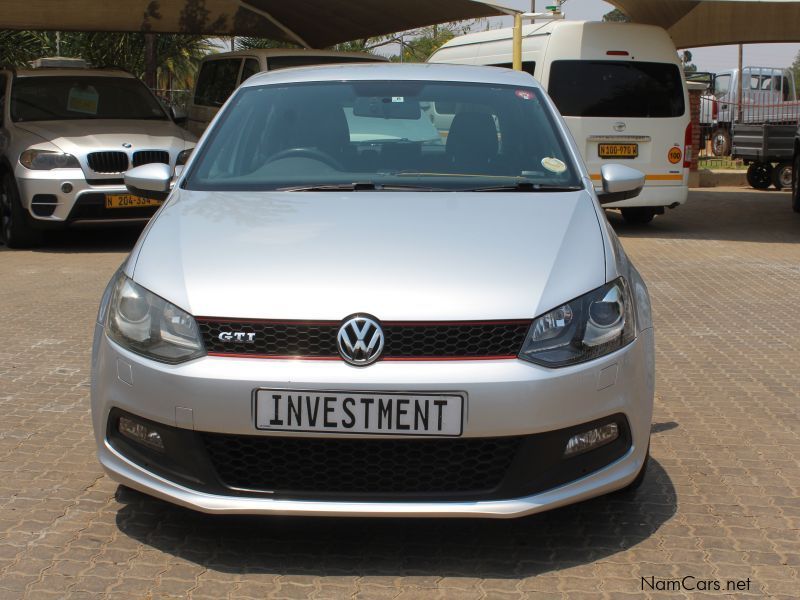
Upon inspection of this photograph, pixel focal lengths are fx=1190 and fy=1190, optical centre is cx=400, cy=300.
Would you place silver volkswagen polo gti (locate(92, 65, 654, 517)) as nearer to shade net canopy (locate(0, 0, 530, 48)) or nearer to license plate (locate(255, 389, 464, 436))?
license plate (locate(255, 389, 464, 436))

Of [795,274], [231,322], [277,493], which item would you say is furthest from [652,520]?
[795,274]

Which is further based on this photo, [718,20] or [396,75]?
[718,20]

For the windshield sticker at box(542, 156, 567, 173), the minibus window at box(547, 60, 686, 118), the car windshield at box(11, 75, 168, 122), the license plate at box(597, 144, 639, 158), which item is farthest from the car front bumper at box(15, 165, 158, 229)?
the windshield sticker at box(542, 156, 567, 173)

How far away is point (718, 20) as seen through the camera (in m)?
18.3

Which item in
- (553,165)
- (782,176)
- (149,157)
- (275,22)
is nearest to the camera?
(553,165)

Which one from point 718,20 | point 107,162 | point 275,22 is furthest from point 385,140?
point 718,20

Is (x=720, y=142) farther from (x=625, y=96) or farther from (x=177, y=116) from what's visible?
(x=177, y=116)

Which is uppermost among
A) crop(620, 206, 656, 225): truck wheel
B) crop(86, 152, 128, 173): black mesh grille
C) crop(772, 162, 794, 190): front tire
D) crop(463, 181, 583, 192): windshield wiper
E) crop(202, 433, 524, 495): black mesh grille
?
crop(463, 181, 583, 192): windshield wiper

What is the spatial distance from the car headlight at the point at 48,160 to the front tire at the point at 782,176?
49.2 feet

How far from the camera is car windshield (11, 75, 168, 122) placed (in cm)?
1266

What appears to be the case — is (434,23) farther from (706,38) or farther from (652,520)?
(652,520)

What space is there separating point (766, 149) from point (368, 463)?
1908 centimetres

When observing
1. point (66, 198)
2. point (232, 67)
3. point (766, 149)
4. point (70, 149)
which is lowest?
point (766, 149)

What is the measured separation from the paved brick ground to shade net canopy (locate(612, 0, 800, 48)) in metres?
10.7
